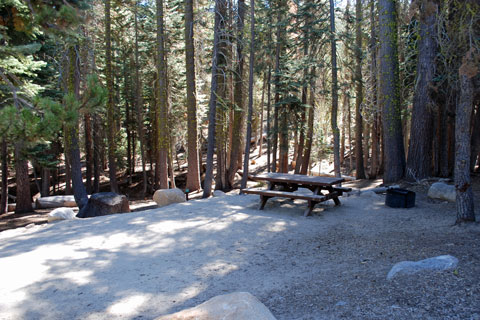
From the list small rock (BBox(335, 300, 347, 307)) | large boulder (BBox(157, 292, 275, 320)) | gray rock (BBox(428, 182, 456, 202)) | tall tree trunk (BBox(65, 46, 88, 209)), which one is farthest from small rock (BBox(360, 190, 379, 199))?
tall tree trunk (BBox(65, 46, 88, 209))

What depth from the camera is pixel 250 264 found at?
5.57m

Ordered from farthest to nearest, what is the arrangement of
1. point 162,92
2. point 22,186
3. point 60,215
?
1. point 22,186
2. point 162,92
3. point 60,215

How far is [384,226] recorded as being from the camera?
7.18m

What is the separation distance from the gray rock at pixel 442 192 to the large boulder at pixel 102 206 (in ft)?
31.2

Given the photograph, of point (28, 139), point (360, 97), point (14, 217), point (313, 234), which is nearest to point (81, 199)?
point (14, 217)

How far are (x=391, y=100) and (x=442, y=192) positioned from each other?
4010 mm

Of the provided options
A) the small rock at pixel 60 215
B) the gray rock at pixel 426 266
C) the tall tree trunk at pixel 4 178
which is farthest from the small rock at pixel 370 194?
the tall tree trunk at pixel 4 178

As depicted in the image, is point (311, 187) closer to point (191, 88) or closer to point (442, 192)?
point (442, 192)

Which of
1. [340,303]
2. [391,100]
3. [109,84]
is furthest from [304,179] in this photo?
[109,84]

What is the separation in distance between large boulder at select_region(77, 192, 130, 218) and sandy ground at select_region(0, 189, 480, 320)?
8.25ft

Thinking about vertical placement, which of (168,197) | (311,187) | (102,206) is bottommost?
(102,206)

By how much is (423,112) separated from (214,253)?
8.95 m

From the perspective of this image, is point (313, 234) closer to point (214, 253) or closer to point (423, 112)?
point (214, 253)

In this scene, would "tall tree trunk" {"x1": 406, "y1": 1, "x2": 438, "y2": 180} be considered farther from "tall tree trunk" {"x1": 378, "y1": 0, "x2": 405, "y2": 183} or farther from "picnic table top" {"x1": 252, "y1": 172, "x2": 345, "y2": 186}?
"picnic table top" {"x1": 252, "y1": 172, "x2": 345, "y2": 186}
